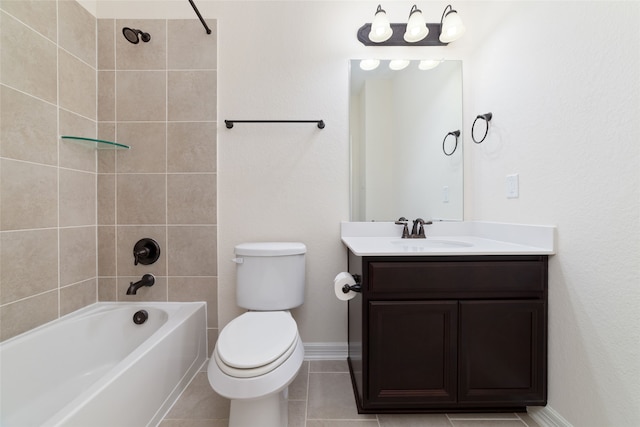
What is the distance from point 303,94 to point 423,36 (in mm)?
763

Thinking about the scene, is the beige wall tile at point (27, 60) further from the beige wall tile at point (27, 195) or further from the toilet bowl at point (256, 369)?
the toilet bowl at point (256, 369)

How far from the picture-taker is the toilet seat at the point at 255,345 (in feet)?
3.06

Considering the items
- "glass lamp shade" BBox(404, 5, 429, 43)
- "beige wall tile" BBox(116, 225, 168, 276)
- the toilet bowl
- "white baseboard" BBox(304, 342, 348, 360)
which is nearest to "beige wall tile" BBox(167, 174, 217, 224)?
"beige wall tile" BBox(116, 225, 168, 276)

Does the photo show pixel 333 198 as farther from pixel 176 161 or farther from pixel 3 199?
pixel 3 199

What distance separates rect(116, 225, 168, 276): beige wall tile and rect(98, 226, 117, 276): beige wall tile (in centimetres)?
3

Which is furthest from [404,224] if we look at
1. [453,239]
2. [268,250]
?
[268,250]

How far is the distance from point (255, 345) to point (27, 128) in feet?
4.73

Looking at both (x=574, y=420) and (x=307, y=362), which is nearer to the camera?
(x=574, y=420)

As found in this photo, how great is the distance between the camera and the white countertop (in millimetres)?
1109

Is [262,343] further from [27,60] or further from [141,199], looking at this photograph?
[27,60]

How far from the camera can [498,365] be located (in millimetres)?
1114

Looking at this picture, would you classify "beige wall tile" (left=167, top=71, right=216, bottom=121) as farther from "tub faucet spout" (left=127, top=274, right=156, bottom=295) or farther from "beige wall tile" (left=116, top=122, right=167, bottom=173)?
"tub faucet spout" (left=127, top=274, right=156, bottom=295)

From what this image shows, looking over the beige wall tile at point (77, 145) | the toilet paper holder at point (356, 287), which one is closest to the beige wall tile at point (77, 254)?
the beige wall tile at point (77, 145)

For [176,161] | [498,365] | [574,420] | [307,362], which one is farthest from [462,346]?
[176,161]
